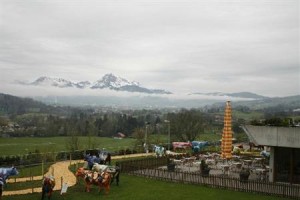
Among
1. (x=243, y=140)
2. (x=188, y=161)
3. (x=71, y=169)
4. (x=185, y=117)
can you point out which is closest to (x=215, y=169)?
(x=188, y=161)

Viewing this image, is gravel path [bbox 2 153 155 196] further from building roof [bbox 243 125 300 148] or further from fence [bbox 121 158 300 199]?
building roof [bbox 243 125 300 148]

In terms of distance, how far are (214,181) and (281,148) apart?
17.3 ft

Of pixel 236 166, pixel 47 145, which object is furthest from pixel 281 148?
pixel 47 145

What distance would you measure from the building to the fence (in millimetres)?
1573

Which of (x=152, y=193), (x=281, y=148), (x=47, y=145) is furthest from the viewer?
(x=47, y=145)

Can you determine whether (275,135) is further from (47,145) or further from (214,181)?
(47,145)

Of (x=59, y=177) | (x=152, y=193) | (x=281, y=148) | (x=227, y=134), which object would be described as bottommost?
(x=59, y=177)

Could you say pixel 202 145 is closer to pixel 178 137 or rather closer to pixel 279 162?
pixel 178 137

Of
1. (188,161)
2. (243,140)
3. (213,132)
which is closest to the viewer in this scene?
(188,161)

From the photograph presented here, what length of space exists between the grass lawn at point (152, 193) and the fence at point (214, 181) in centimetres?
69

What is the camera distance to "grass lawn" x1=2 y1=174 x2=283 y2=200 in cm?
2177

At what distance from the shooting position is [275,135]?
25812mm

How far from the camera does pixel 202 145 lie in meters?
52.9

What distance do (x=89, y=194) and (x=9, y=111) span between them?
180m
